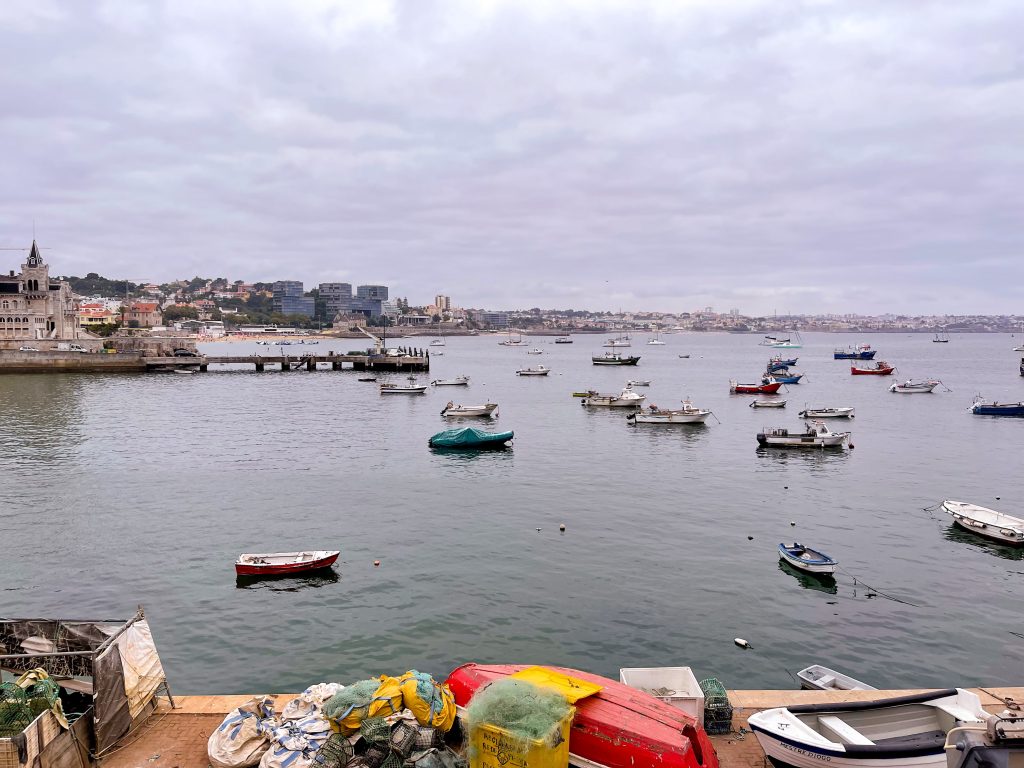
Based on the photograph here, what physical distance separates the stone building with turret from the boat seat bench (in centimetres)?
13645

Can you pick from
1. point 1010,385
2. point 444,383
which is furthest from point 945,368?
point 444,383

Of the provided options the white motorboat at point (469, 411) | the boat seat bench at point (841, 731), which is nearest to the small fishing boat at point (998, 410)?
the white motorboat at point (469, 411)

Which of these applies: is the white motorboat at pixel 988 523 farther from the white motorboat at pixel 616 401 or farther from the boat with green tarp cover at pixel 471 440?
the white motorboat at pixel 616 401

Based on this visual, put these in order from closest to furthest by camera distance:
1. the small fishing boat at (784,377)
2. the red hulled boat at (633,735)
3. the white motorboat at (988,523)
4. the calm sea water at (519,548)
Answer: the red hulled boat at (633,735)
the calm sea water at (519,548)
the white motorboat at (988,523)
the small fishing boat at (784,377)

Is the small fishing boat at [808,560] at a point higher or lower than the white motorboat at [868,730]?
lower

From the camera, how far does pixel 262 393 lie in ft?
280

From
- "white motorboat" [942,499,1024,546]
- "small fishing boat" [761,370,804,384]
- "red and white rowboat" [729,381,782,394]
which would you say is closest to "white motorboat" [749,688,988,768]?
"white motorboat" [942,499,1024,546]

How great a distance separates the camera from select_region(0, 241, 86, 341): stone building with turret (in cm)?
11900

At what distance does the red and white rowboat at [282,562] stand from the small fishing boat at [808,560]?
16.1 meters

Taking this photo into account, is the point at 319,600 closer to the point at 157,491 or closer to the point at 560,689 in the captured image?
the point at 560,689

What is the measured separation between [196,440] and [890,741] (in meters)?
50.1

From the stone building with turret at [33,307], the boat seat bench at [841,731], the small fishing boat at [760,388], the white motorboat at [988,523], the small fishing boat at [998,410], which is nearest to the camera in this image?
the boat seat bench at [841,731]

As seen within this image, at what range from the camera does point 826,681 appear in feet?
51.3

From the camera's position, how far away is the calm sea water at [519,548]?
18.7m
